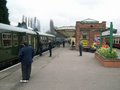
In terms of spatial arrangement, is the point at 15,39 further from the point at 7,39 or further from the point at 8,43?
the point at 7,39

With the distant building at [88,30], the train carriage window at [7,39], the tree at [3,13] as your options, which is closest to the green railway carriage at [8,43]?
the train carriage window at [7,39]

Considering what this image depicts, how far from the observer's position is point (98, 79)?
10.9 meters

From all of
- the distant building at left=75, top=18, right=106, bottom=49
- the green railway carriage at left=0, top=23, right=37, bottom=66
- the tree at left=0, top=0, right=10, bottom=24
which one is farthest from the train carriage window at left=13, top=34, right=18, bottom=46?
the tree at left=0, top=0, right=10, bottom=24

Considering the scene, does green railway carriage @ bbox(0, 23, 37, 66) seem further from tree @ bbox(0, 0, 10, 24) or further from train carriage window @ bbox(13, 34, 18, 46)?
tree @ bbox(0, 0, 10, 24)

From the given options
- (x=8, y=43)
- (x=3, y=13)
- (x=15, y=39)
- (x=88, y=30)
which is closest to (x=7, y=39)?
(x=8, y=43)

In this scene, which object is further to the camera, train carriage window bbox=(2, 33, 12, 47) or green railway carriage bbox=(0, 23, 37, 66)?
train carriage window bbox=(2, 33, 12, 47)

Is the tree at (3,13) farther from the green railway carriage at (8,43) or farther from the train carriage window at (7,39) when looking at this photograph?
the train carriage window at (7,39)

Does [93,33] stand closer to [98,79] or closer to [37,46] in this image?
[37,46]

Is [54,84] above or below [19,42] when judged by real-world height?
below

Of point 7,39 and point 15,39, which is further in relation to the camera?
point 15,39

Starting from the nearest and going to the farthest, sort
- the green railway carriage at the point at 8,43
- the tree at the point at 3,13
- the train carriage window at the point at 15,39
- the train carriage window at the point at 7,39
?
the green railway carriage at the point at 8,43
the train carriage window at the point at 7,39
the train carriage window at the point at 15,39
the tree at the point at 3,13

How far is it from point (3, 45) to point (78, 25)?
89.1ft

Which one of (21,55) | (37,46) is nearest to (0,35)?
(21,55)

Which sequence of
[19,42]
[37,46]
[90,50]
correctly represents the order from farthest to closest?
[90,50], [37,46], [19,42]
